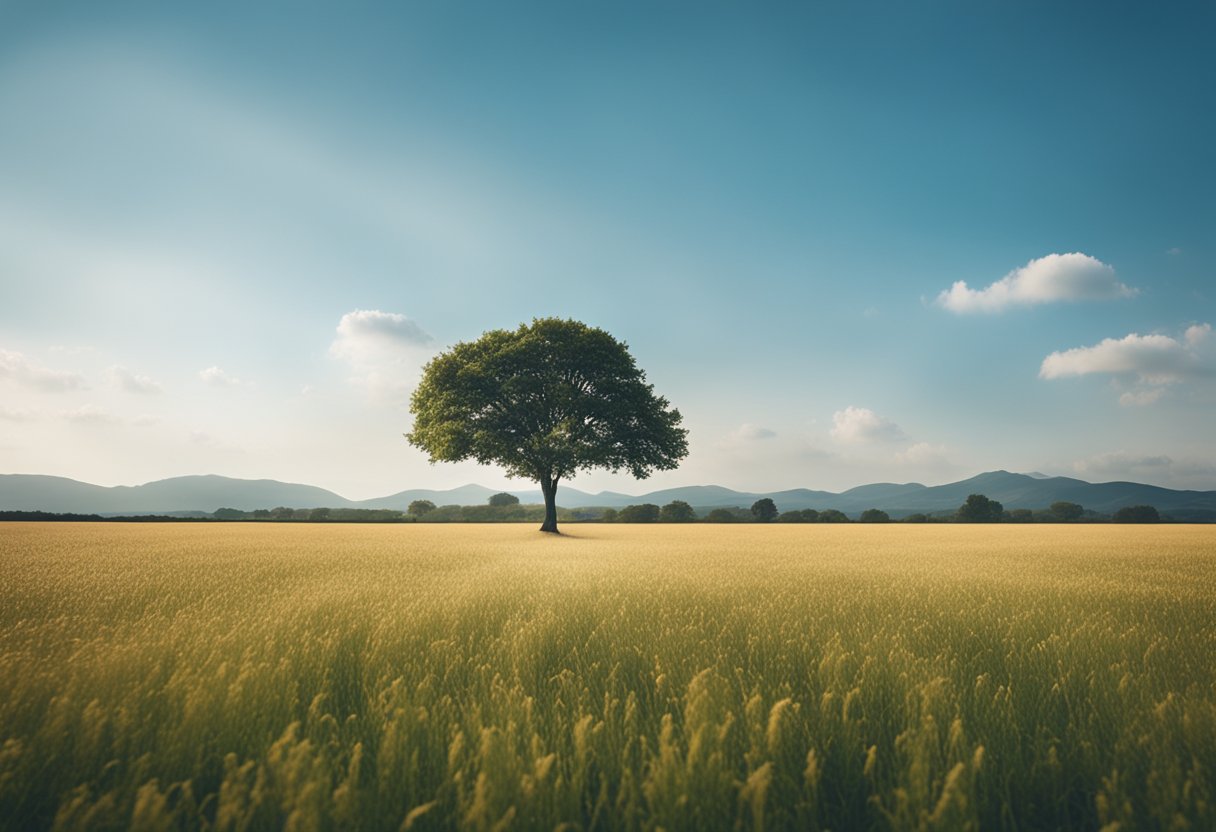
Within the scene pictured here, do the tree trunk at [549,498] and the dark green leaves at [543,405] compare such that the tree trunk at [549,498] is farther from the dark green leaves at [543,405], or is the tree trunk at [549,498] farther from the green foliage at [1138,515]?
the green foliage at [1138,515]

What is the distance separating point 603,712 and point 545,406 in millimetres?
29448

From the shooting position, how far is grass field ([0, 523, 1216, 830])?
2223mm

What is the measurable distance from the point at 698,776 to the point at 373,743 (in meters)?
1.86

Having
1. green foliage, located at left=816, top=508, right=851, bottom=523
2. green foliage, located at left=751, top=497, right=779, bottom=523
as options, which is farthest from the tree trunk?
green foliage, located at left=816, top=508, right=851, bottom=523

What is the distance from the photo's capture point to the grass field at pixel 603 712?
222 centimetres

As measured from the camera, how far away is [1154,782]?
7.97ft

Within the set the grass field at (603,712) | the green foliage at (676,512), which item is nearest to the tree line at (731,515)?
the green foliage at (676,512)

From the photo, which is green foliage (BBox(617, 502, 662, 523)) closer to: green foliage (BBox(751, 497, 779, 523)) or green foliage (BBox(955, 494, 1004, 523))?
green foliage (BBox(751, 497, 779, 523))

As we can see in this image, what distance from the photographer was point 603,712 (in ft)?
10.4

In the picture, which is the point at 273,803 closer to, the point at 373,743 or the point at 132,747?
the point at 373,743

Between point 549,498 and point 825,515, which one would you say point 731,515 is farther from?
point 549,498

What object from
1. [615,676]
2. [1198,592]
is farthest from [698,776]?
[1198,592]

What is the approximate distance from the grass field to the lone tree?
23.7 m

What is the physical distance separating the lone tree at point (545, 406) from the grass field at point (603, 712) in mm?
23666
